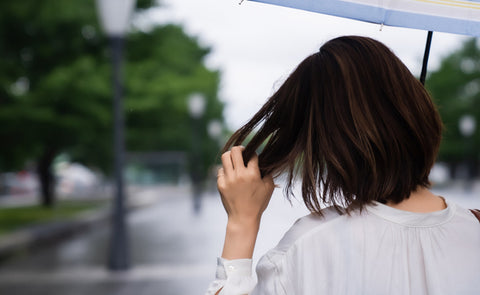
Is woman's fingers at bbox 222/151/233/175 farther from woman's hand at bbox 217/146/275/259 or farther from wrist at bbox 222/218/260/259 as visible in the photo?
wrist at bbox 222/218/260/259

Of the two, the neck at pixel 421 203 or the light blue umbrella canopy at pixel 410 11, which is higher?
the light blue umbrella canopy at pixel 410 11

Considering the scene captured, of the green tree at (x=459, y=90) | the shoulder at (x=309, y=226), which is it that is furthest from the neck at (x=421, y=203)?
the green tree at (x=459, y=90)

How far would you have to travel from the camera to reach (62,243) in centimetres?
1254

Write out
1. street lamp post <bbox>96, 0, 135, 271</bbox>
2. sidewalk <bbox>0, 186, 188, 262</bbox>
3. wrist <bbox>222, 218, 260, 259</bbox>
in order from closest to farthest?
wrist <bbox>222, 218, 260, 259</bbox> → street lamp post <bbox>96, 0, 135, 271</bbox> → sidewalk <bbox>0, 186, 188, 262</bbox>

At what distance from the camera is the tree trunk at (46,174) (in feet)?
65.5

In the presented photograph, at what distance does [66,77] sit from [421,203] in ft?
41.7

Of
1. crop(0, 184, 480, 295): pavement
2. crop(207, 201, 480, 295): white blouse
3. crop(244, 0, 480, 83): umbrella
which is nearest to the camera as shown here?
crop(207, 201, 480, 295): white blouse

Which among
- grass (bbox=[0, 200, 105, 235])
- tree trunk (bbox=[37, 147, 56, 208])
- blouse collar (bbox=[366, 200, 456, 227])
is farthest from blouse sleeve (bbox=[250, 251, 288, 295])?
tree trunk (bbox=[37, 147, 56, 208])

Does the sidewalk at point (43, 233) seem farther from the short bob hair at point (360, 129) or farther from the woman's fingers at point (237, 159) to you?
the short bob hair at point (360, 129)

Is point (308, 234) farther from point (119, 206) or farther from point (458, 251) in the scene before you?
point (119, 206)

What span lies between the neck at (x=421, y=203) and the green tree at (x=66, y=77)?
12452mm

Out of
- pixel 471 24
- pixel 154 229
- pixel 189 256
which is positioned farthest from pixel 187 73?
pixel 471 24

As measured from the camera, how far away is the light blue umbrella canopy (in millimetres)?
1551

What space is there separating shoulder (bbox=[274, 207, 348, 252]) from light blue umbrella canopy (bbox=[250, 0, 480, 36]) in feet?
1.93
